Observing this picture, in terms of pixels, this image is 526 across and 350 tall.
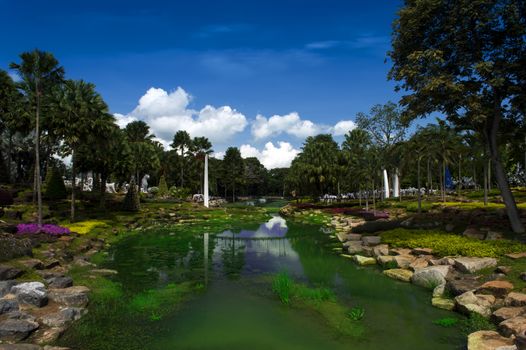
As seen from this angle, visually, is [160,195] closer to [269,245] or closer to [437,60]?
[269,245]

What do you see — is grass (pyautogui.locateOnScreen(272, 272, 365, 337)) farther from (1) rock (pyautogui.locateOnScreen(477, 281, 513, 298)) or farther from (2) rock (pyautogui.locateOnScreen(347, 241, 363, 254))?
(2) rock (pyautogui.locateOnScreen(347, 241, 363, 254))

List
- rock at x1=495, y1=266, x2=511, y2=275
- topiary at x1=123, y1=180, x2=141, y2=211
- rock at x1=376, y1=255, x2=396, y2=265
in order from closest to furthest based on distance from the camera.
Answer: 1. rock at x1=495, y1=266, x2=511, y2=275
2. rock at x1=376, y1=255, x2=396, y2=265
3. topiary at x1=123, y1=180, x2=141, y2=211

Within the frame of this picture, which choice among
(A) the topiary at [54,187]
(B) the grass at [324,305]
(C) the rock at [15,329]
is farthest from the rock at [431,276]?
(A) the topiary at [54,187]

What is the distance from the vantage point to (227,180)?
10431cm

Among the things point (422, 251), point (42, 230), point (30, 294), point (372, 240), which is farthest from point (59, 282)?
point (372, 240)

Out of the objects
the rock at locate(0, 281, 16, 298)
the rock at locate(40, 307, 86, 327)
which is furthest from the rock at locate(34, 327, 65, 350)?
the rock at locate(0, 281, 16, 298)

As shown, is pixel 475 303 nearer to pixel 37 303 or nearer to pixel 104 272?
pixel 37 303

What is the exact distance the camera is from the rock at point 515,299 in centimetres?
1111

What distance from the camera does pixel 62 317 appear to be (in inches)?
448

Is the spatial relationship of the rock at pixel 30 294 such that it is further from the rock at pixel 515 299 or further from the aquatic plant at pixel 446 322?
the rock at pixel 515 299

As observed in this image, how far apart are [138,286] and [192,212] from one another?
3801cm

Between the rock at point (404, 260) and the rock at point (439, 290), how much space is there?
4.12 meters

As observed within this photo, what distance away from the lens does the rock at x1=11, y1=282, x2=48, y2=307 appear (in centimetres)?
1207

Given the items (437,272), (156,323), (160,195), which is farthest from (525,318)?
(160,195)
